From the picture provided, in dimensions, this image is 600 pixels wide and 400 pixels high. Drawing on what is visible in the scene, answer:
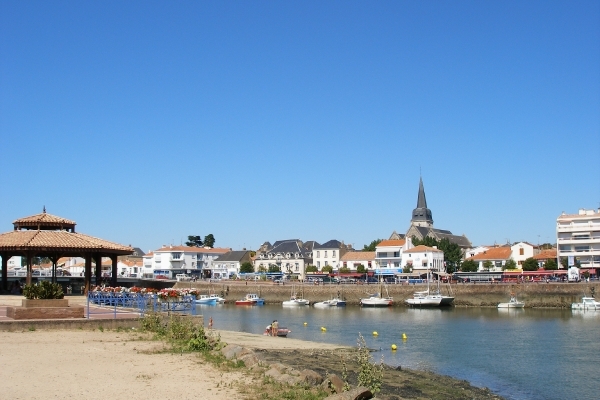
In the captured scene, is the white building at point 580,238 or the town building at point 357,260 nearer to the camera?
the white building at point 580,238

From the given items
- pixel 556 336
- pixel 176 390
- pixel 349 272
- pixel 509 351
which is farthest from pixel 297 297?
pixel 176 390

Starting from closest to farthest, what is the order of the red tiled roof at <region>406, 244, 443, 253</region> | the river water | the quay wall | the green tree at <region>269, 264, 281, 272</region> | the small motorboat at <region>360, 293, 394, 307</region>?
the river water → the quay wall → the small motorboat at <region>360, 293, 394, 307</region> → the red tiled roof at <region>406, 244, 443, 253</region> → the green tree at <region>269, 264, 281, 272</region>

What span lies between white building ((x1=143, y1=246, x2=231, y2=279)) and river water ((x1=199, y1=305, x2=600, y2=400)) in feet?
238

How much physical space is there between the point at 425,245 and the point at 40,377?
4566 inches

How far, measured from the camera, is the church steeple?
579 feet

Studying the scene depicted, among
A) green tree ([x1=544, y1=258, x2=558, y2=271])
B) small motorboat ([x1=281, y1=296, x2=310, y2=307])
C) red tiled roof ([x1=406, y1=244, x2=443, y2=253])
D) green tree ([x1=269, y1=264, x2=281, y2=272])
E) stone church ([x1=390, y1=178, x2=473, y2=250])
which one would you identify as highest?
stone church ([x1=390, y1=178, x2=473, y2=250])

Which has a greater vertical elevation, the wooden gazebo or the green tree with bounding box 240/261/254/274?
the wooden gazebo

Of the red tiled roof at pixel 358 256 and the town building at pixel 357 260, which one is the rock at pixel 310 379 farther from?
the red tiled roof at pixel 358 256

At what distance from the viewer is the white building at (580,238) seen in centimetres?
10100

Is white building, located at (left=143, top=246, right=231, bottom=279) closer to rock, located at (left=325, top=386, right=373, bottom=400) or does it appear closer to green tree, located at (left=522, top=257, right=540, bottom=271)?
green tree, located at (left=522, top=257, right=540, bottom=271)

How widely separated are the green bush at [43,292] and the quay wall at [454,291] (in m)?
62.3

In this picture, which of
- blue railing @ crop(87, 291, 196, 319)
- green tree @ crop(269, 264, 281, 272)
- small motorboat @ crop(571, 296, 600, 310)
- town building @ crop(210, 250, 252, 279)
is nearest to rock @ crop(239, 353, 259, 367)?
blue railing @ crop(87, 291, 196, 319)

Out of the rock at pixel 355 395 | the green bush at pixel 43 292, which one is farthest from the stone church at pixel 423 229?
the rock at pixel 355 395

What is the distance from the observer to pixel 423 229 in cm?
15625
